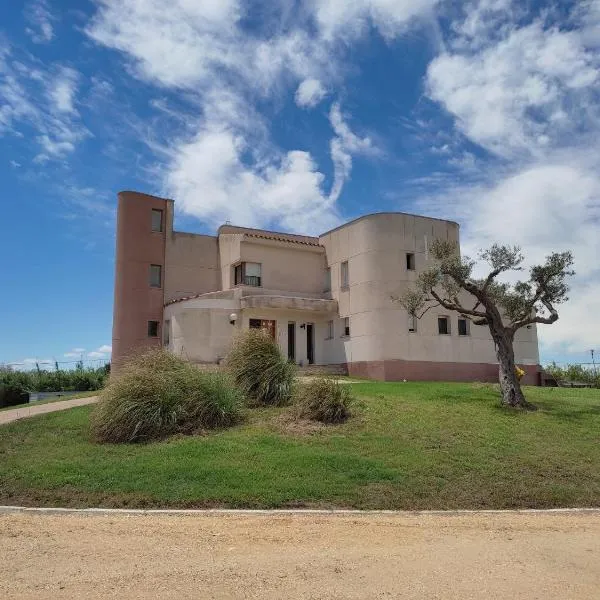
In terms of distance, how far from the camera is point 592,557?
8.00 metres

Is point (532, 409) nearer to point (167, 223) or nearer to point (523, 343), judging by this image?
point (523, 343)

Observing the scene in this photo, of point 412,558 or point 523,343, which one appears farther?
point 523,343

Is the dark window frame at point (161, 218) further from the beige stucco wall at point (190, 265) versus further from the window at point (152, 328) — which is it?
the window at point (152, 328)

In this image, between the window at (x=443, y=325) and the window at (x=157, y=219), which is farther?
the window at (x=157, y=219)

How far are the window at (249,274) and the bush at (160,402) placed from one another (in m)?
17.3

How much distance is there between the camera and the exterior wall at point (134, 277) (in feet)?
106

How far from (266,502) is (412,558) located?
10.3ft

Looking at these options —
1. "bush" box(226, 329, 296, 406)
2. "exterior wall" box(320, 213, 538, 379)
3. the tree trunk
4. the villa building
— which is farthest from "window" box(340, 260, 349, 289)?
"bush" box(226, 329, 296, 406)

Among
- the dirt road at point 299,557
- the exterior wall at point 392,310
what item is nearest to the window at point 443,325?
the exterior wall at point 392,310

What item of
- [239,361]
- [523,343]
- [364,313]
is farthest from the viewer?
[523,343]

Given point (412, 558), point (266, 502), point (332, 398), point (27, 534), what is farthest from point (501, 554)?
point (332, 398)

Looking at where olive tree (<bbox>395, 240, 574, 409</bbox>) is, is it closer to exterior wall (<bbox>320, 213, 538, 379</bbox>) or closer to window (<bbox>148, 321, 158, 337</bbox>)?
exterior wall (<bbox>320, 213, 538, 379</bbox>)

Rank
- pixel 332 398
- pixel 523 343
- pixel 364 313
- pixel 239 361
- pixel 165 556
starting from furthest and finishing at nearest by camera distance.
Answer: pixel 523 343
pixel 364 313
pixel 239 361
pixel 332 398
pixel 165 556

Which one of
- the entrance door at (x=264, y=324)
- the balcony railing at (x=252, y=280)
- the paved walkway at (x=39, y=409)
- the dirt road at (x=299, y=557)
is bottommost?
the dirt road at (x=299, y=557)
